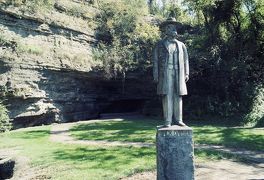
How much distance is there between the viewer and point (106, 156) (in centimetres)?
1212

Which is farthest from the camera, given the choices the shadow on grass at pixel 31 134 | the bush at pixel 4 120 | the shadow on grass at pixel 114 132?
the bush at pixel 4 120

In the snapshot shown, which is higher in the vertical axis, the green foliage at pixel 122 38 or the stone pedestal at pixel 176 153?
the green foliage at pixel 122 38

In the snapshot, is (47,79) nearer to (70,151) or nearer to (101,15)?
(101,15)

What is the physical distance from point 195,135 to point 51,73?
10.0m

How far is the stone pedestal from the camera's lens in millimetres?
8570

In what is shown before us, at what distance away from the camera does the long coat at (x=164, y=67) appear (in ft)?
28.9

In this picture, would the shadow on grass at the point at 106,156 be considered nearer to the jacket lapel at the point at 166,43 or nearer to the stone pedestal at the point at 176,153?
the stone pedestal at the point at 176,153

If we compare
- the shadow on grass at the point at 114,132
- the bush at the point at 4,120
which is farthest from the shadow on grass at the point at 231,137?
the bush at the point at 4,120

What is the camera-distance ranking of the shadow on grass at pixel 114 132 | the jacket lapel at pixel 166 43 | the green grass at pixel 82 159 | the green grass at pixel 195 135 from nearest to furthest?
the jacket lapel at pixel 166 43, the green grass at pixel 82 159, the green grass at pixel 195 135, the shadow on grass at pixel 114 132

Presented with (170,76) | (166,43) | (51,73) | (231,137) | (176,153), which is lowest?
(231,137)

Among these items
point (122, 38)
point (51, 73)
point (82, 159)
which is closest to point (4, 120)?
point (51, 73)

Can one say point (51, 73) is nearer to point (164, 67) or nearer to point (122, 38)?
point (122, 38)

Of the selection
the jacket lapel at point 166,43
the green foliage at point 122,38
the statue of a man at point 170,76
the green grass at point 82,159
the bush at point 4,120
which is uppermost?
the green foliage at point 122,38

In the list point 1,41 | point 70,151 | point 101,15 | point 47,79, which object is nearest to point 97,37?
point 101,15
